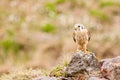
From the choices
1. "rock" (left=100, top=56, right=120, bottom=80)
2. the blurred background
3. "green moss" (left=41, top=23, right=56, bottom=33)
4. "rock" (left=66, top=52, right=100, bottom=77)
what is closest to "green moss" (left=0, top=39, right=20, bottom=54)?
the blurred background

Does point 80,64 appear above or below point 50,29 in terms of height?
below

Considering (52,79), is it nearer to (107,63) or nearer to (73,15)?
(107,63)

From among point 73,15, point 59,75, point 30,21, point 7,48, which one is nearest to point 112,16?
point 73,15

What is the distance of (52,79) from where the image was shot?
1130 centimetres

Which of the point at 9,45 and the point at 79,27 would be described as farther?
the point at 9,45

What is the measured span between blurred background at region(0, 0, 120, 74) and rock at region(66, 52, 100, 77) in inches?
432

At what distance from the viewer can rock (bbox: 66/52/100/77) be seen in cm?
1142

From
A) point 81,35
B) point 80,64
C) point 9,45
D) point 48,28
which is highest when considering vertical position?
point 48,28

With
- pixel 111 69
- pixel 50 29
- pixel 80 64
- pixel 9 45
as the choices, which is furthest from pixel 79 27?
pixel 50 29

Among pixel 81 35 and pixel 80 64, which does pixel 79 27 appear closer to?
pixel 81 35

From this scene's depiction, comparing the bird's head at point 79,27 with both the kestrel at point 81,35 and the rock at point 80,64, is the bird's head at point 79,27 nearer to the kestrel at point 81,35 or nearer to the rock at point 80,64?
the kestrel at point 81,35

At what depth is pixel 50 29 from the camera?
1075 inches

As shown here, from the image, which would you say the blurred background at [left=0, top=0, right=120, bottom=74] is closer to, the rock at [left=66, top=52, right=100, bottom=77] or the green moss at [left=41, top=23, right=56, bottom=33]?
the green moss at [left=41, top=23, right=56, bottom=33]

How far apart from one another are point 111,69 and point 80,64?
584mm
